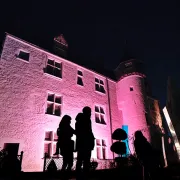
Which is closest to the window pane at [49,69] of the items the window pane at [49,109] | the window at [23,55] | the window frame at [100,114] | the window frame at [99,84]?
the window at [23,55]

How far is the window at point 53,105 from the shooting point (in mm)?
11555

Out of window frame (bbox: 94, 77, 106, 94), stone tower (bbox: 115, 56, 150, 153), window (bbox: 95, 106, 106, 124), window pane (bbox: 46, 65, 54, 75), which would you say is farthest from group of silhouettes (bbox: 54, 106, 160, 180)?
window frame (bbox: 94, 77, 106, 94)

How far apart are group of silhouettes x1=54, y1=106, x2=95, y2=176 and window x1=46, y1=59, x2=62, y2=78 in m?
8.51

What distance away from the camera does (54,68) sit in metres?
13.2

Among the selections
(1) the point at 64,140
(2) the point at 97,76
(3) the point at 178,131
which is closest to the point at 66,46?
(2) the point at 97,76

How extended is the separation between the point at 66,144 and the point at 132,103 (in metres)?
11.8

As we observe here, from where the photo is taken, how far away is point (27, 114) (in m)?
10.0

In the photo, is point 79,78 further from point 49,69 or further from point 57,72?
point 49,69

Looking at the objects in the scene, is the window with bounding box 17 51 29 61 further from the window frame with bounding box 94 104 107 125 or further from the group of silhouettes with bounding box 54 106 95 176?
the group of silhouettes with bounding box 54 106 95 176

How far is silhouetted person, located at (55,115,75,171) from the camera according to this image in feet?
15.1

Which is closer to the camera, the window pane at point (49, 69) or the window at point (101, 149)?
the window at point (101, 149)

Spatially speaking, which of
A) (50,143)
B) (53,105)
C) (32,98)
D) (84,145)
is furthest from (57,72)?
(84,145)

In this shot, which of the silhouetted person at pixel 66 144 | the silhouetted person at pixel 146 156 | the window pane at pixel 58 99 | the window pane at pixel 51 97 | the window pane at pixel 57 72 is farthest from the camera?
the window pane at pixel 57 72

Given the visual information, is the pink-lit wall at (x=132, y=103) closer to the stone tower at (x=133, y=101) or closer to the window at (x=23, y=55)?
the stone tower at (x=133, y=101)
